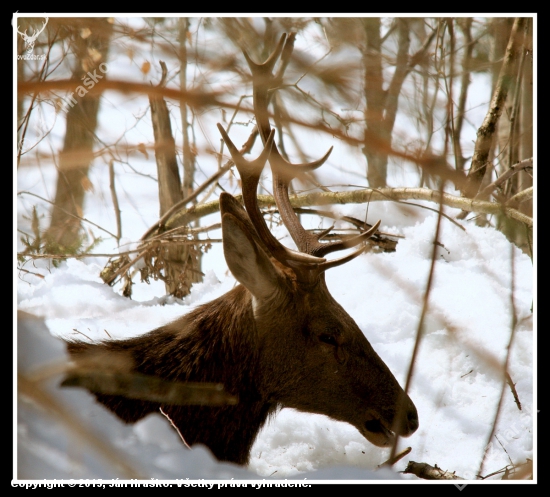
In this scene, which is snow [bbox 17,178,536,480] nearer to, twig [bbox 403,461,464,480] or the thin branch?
twig [bbox 403,461,464,480]

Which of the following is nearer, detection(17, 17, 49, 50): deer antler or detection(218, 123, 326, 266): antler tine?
detection(17, 17, 49, 50): deer antler

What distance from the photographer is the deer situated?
8.66ft

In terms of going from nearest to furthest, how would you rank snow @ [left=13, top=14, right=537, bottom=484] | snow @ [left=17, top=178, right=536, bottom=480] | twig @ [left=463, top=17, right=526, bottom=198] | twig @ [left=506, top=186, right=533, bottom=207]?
1. snow @ [left=13, top=14, right=537, bottom=484]
2. snow @ [left=17, top=178, right=536, bottom=480]
3. twig @ [left=506, top=186, right=533, bottom=207]
4. twig @ [left=463, top=17, right=526, bottom=198]

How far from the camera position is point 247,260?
2.51 meters

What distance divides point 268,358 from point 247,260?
50 cm

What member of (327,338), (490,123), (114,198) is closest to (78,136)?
(114,198)

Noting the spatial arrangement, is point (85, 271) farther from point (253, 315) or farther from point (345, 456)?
point (345, 456)

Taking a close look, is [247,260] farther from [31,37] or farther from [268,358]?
[31,37]

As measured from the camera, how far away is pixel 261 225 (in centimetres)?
262

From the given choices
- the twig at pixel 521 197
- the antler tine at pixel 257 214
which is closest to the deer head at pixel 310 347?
the antler tine at pixel 257 214

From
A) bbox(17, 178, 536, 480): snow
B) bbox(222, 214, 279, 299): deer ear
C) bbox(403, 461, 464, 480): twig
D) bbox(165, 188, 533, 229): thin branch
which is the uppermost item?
bbox(165, 188, 533, 229): thin branch

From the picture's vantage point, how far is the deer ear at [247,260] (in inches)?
94.9

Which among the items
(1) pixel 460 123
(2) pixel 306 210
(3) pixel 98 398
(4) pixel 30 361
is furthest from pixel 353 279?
(4) pixel 30 361

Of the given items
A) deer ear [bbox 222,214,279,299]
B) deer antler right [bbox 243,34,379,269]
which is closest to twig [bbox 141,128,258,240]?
deer antler right [bbox 243,34,379,269]
